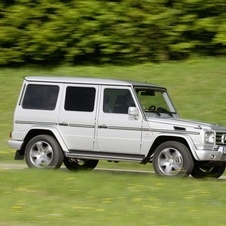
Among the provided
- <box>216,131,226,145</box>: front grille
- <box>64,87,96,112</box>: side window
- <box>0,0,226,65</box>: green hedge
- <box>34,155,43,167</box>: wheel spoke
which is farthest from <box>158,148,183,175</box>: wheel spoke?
<box>0,0,226,65</box>: green hedge

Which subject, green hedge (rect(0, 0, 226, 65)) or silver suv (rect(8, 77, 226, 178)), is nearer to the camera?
silver suv (rect(8, 77, 226, 178))

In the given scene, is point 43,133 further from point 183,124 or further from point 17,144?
A: point 183,124

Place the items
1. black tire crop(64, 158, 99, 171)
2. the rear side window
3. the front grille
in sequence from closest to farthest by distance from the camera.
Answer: the front grille, the rear side window, black tire crop(64, 158, 99, 171)

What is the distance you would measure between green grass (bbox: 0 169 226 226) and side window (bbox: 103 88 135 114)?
1511 millimetres

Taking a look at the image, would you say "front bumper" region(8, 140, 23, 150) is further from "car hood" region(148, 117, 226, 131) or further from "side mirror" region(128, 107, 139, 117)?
"car hood" region(148, 117, 226, 131)

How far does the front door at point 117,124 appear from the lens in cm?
1401

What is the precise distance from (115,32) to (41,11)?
2790 mm

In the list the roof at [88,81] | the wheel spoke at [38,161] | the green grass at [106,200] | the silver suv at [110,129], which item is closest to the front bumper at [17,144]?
the silver suv at [110,129]

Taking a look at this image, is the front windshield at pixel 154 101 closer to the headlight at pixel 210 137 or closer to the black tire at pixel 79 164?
the headlight at pixel 210 137

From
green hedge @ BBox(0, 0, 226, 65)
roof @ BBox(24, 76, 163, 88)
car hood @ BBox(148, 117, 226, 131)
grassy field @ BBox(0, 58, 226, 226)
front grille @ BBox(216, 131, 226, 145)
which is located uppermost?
green hedge @ BBox(0, 0, 226, 65)

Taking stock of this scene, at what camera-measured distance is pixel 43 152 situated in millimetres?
14750

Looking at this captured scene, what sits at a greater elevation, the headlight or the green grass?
the headlight

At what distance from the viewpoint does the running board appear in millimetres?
14055

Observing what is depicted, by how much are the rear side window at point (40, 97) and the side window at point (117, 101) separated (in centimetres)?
103
